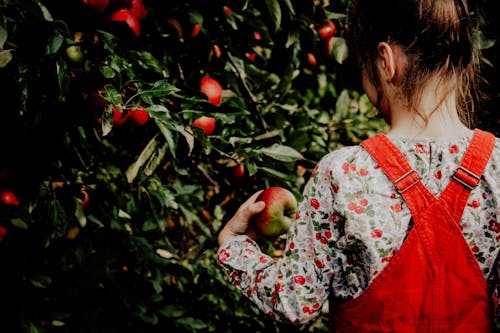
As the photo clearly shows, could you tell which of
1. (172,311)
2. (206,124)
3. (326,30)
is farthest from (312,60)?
(172,311)

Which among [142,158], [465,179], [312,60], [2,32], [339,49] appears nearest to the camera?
[465,179]

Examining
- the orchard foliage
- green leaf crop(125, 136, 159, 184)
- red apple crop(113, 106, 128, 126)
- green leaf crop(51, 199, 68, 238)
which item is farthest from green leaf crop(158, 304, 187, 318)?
red apple crop(113, 106, 128, 126)

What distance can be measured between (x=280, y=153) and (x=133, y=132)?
0.47 m

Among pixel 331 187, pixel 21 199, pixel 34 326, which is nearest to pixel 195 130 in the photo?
pixel 331 187

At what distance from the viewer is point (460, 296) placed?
893 mm

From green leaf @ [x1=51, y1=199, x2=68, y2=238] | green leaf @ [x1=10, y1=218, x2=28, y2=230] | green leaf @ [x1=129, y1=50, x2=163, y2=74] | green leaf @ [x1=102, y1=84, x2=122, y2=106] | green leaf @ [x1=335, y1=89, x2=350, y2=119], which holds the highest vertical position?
green leaf @ [x1=129, y1=50, x2=163, y2=74]

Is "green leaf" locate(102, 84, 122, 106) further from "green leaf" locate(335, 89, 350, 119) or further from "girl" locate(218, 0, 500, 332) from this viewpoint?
"green leaf" locate(335, 89, 350, 119)

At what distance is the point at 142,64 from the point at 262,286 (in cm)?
53

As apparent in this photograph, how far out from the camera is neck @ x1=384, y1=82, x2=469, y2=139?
35.9 inches

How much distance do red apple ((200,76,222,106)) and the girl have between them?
0.61 m

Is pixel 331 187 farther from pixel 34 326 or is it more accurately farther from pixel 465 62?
pixel 34 326

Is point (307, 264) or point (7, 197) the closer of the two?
point (307, 264)

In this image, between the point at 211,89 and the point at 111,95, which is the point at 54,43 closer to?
the point at 111,95

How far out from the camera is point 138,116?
52.6 inches
